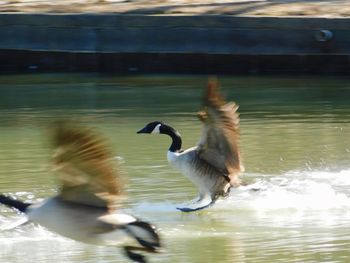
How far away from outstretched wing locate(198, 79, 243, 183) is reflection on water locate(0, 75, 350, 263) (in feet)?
0.94

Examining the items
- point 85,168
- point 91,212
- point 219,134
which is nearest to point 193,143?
point 219,134

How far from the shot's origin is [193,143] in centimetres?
1286

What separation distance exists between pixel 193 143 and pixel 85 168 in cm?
614

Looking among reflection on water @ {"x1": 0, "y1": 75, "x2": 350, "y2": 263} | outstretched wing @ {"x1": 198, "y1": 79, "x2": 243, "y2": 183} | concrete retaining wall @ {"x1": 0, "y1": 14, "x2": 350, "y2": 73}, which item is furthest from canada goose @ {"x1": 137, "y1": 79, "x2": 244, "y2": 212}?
concrete retaining wall @ {"x1": 0, "y1": 14, "x2": 350, "y2": 73}

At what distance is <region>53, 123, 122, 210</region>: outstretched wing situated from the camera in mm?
6535

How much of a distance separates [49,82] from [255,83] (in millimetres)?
3041

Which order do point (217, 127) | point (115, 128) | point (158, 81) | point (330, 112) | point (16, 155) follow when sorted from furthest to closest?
1. point (158, 81)
2. point (330, 112)
3. point (115, 128)
4. point (16, 155)
5. point (217, 127)

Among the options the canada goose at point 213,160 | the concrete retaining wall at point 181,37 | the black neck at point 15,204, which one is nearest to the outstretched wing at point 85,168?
the black neck at point 15,204

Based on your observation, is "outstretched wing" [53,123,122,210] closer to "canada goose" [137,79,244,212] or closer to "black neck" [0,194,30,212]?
"black neck" [0,194,30,212]

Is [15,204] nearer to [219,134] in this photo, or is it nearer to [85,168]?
[85,168]

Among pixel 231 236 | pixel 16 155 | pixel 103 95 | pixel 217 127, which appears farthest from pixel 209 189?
pixel 103 95

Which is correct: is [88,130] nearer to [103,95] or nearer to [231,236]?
[231,236]

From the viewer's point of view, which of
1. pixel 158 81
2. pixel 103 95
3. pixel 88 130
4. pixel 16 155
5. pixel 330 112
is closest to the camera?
pixel 88 130

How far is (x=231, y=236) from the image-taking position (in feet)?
29.7
